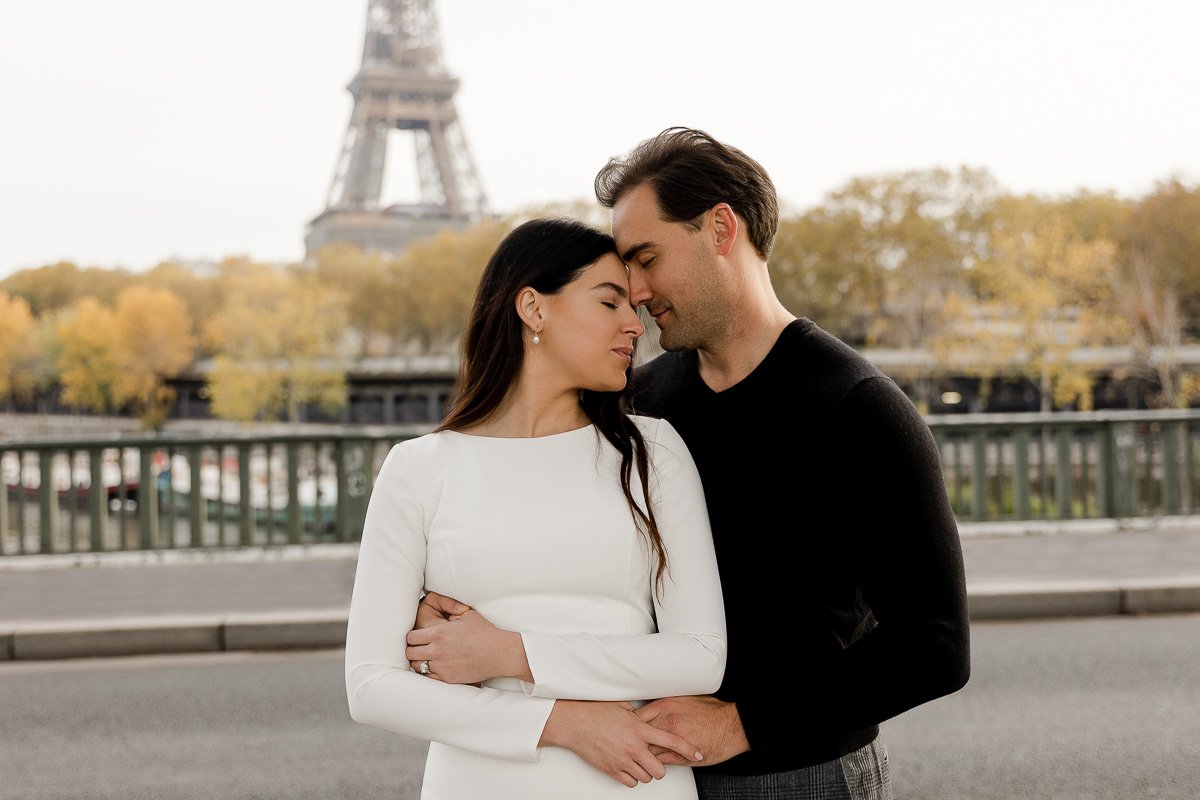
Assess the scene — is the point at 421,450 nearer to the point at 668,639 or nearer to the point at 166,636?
the point at 668,639

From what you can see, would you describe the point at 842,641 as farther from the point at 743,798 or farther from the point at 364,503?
the point at 364,503

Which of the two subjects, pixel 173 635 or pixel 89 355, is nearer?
pixel 173 635

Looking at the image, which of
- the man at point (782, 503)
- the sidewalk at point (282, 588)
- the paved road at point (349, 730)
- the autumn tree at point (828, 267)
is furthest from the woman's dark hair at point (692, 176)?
the autumn tree at point (828, 267)

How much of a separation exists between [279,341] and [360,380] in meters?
7.61

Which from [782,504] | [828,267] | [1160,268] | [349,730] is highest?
[828,267]

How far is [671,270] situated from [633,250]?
0.08 metres

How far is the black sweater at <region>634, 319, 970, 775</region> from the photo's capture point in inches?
69.9

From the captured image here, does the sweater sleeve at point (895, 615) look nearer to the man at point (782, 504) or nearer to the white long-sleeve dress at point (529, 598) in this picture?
the man at point (782, 504)

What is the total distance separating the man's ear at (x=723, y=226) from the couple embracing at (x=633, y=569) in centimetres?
5

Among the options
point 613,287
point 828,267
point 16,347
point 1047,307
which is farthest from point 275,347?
point 613,287

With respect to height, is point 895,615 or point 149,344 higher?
point 149,344

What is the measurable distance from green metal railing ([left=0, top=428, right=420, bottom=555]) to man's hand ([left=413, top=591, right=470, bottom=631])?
7.59 meters

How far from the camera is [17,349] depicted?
207 feet

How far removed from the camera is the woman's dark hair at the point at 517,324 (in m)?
1.85
